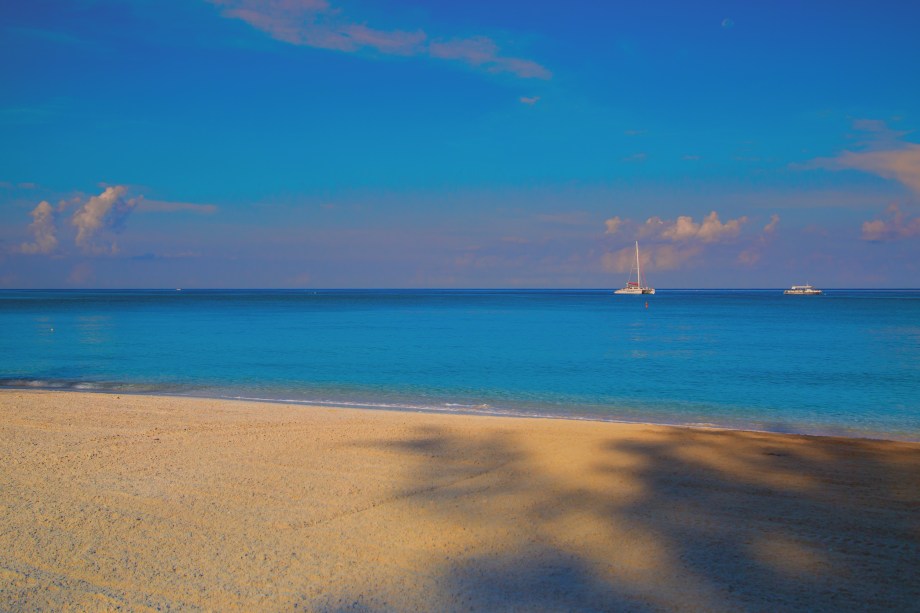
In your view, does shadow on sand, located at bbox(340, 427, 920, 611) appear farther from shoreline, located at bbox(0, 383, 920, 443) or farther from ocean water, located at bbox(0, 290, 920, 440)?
ocean water, located at bbox(0, 290, 920, 440)

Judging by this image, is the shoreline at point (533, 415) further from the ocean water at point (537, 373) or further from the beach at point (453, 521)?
the beach at point (453, 521)

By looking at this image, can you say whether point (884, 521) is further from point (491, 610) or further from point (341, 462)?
point (341, 462)

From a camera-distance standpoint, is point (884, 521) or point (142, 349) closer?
point (884, 521)

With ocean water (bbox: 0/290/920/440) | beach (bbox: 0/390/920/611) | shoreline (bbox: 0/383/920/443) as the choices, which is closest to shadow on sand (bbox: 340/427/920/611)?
beach (bbox: 0/390/920/611)

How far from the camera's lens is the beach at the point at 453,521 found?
17.6 ft

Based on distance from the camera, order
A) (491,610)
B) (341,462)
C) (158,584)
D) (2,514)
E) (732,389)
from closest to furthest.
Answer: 1. (491,610)
2. (158,584)
3. (2,514)
4. (341,462)
5. (732,389)

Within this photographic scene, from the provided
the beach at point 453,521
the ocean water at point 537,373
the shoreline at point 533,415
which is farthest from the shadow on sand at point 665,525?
the ocean water at point 537,373

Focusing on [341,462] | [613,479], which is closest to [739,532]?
[613,479]

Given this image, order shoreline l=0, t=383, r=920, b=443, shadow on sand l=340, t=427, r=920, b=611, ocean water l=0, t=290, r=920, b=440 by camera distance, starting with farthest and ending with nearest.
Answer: ocean water l=0, t=290, r=920, b=440
shoreline l=0, t=383, r=920, b=443
shadow on sand l=340, t=427, r=920, b=611

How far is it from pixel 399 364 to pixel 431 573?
72.5ft

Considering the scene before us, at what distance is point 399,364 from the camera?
27703 millimetres

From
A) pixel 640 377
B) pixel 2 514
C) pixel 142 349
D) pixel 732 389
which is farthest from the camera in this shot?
pixel 142 349

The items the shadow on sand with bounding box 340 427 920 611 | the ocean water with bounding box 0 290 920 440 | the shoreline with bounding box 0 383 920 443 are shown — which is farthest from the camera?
the ocean water with bounding box 0 290 920 440

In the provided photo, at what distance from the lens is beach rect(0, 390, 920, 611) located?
17.6 feet
